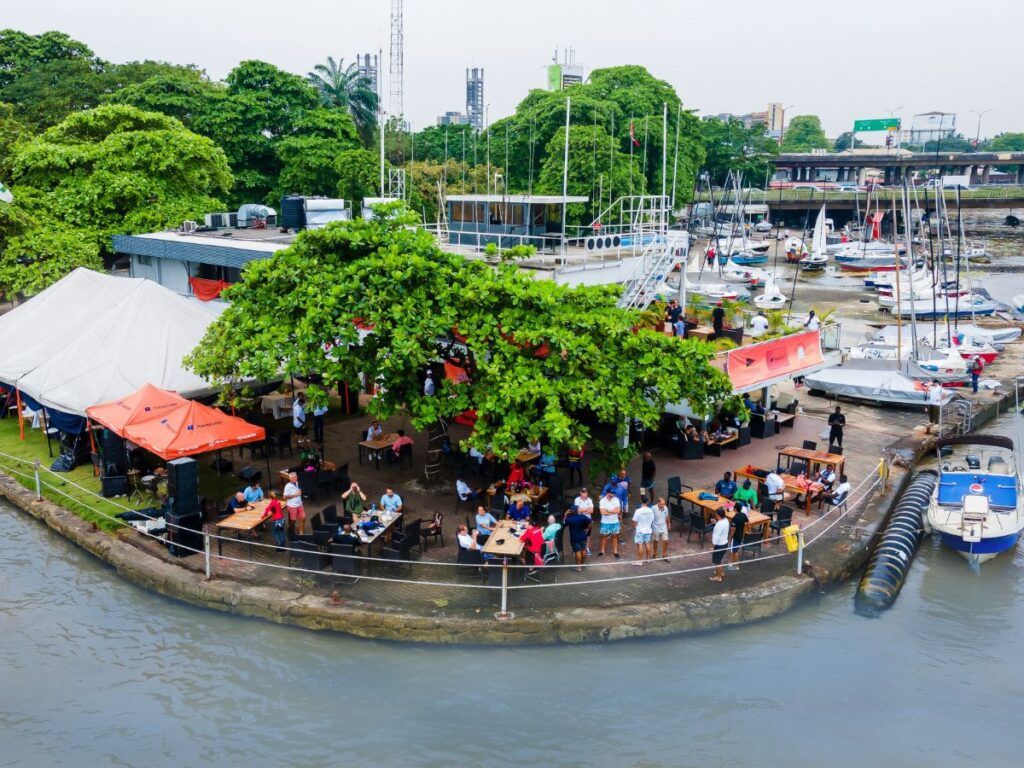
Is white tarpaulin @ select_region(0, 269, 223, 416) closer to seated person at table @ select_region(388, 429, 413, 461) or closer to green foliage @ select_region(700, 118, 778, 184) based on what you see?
seated person at table @ select_region(388, 429, 413, 461)

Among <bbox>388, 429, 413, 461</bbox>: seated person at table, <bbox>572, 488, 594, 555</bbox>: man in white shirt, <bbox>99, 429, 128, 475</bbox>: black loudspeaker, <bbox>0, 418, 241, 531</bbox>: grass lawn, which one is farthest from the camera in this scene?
<bbox>388, 429, 413, 461</bbox>: seated person at table

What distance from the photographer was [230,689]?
Answer: 1347 cm

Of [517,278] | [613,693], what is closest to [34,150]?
[517,278]

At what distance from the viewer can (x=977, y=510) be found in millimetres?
18375

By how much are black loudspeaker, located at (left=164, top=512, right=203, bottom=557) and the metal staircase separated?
1223 cm

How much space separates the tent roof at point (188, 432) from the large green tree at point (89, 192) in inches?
706

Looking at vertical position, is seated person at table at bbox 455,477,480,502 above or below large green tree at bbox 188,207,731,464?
below

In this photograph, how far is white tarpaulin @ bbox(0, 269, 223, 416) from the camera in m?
20.6

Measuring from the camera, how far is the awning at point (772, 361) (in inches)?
858

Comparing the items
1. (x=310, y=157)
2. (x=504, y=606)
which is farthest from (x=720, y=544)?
(x=310, y=157)

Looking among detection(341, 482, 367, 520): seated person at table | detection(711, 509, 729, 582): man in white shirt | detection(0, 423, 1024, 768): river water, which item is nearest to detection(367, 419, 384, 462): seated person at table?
detection(341, 482, 367, 520): seated person at table

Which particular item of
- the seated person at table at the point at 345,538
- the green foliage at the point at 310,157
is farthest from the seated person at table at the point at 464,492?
the green foliage at the point at 310,157

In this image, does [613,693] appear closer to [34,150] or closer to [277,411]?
[277,411]

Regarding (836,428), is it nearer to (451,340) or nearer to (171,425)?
(451,340)
